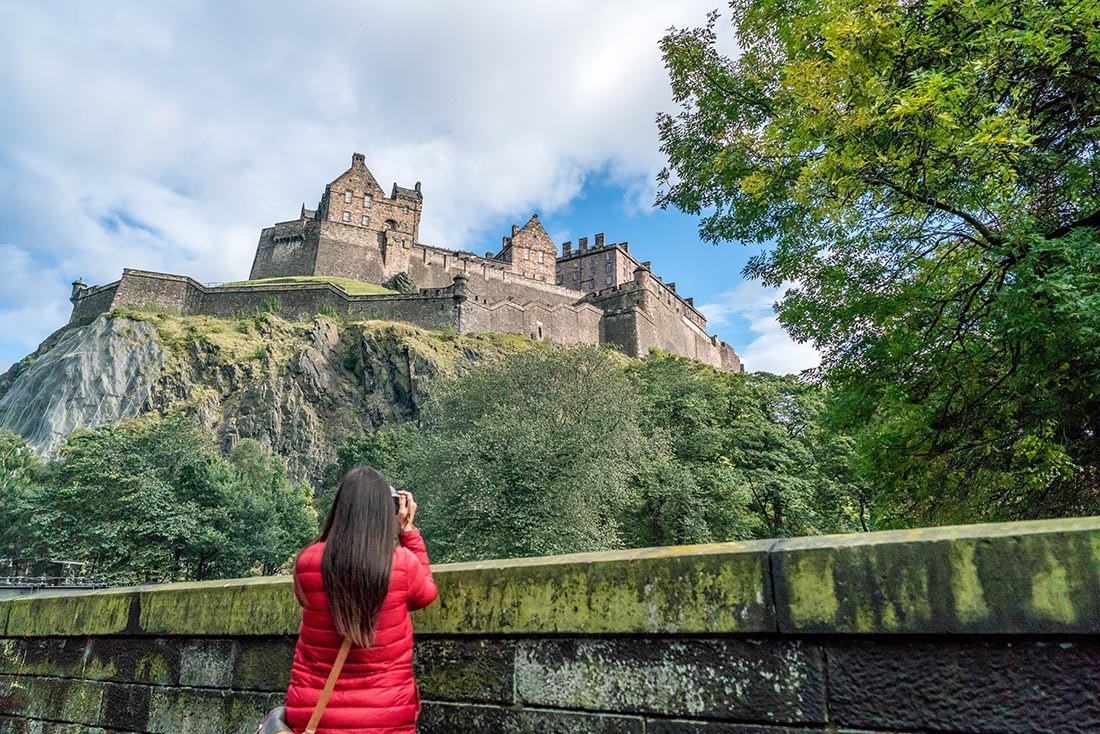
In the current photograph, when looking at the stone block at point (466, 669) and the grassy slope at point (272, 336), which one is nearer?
the stone block at point (466, 669)

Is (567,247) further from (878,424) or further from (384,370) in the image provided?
(878,424)

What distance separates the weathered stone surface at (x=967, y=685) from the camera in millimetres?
1562

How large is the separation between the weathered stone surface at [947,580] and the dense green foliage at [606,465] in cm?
1547

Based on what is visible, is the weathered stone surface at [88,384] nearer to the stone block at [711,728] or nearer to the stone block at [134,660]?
the stone block at [134,660]

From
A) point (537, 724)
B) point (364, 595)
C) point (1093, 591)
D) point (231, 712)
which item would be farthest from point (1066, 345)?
point (231, 712)

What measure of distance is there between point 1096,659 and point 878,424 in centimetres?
512

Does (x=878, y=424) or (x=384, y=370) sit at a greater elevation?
(x=384, y=370)

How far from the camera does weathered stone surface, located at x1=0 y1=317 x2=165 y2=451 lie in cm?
4691

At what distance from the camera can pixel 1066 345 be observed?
4418 millimetres

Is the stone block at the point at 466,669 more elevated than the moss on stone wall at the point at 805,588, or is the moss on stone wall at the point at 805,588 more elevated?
the moss on stone wall at the point at 805,588

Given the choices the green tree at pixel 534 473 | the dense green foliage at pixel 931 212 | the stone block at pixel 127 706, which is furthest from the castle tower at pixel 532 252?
the stone block at pixel 127 706

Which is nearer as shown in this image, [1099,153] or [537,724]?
[537,724]

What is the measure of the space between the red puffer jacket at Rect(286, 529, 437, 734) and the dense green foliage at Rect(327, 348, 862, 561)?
15772 mm

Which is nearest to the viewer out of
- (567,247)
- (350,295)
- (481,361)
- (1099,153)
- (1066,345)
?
(1066,345)
